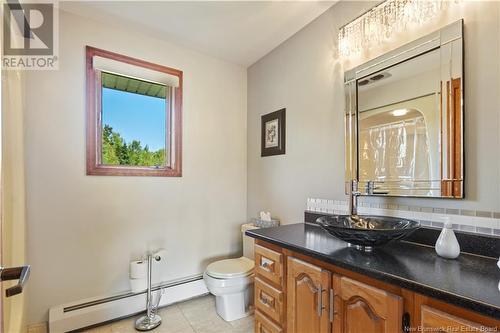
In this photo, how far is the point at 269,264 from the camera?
1.49 m

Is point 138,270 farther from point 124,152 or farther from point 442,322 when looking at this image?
point 442,322

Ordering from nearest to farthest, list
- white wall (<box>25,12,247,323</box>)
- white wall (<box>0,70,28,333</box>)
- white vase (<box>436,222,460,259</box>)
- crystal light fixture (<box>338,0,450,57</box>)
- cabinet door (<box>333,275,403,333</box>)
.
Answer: cabinet door (<box>333,275,403,333</box>)
white vase (<box>436,222,460,259</box>)
white wall (<box>0,70,28,333</box>)
crystal light fixture (<box>338,0,450,57</box>)
white wall (<box>25,12,247,323</box>)

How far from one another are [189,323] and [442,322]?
1864mm

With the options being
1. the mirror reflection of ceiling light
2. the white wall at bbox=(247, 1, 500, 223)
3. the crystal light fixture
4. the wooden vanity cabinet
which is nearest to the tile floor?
the wooden vanity cabinet

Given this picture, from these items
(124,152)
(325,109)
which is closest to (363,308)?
(325,109)

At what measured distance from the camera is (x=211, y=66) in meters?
2.67

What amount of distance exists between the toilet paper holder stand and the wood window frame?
73 centimetres

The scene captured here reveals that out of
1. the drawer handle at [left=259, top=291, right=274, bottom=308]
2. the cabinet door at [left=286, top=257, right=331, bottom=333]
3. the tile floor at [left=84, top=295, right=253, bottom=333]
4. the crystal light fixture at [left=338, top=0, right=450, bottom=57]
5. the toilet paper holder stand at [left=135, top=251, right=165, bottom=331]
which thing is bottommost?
the tile floor at [left=84, top=295, right=253, bottom=333]

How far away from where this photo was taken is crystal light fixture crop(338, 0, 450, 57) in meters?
1.35

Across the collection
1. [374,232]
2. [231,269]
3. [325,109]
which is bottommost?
[231,269]

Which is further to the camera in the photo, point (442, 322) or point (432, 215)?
point (432, 215)

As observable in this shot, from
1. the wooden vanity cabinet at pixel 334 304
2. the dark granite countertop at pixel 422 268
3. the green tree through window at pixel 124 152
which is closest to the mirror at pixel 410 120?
the dark granite countertop at pixel 422 268

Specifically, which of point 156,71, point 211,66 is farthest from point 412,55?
point 156,71

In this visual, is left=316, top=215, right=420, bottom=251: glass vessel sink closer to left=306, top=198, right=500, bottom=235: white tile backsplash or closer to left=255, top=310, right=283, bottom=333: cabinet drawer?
left=306, top=198, right=500, bottom=235: white tile backsplash
